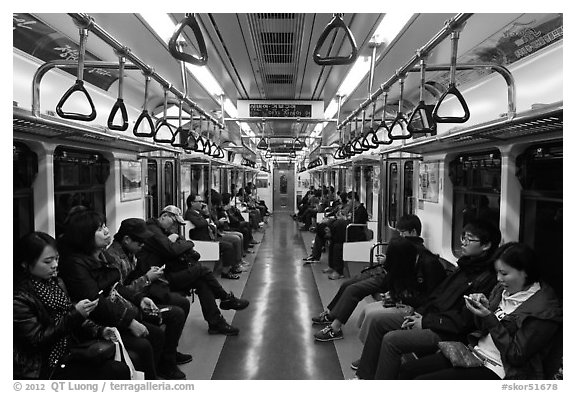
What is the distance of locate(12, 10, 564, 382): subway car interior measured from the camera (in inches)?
92.9

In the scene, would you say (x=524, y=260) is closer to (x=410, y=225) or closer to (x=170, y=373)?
(x=410, y=225)

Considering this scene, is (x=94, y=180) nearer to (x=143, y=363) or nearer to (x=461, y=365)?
(x=143, y=363)

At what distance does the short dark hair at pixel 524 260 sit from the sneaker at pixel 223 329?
105 inches

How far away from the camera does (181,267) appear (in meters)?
3.97

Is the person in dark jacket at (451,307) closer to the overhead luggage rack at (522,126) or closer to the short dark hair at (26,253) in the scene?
the overhead luggage rack at (522,126)

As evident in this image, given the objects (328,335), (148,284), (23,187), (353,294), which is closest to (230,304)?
(328,335)

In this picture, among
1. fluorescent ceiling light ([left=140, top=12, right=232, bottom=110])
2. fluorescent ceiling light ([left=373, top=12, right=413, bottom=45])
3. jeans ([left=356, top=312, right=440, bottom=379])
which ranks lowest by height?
jeans ([left=356, top=312, right=440, bottom=379])

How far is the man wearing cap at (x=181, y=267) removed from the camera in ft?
12.0

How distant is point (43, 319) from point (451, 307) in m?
2.42

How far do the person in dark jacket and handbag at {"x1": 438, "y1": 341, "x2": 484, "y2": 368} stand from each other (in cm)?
19

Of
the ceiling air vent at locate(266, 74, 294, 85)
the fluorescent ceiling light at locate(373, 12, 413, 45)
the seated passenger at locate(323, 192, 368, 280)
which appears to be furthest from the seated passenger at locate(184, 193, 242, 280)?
the fluorescent ceiling light at locate(373, 12, 413, 45)

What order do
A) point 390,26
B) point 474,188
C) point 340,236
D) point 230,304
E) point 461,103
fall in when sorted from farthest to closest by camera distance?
point 340,236, point 230,304, point 474,188, point 390,26, point 461,103

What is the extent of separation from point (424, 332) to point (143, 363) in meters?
1.90

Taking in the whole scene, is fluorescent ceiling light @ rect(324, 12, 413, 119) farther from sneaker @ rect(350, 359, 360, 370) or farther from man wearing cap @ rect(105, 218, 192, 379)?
sneaker @ rect(350, 359, 360, 370)
